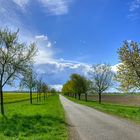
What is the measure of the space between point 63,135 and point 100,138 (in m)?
2.18

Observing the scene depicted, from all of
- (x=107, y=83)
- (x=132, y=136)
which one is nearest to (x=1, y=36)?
(x=132, y=136)

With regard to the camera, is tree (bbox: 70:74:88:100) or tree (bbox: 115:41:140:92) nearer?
tree (bbox: 115:41:140:92)

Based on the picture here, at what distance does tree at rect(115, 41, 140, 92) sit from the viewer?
124 feet

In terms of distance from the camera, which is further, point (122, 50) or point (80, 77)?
point (80, 77)

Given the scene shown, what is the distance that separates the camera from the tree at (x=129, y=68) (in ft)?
124

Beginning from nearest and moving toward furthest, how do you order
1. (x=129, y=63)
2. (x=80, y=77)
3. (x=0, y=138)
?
(x=0, y=138) < (x=129, y=63) < (x=80, y=77)

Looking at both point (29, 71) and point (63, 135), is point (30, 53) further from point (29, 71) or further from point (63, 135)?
point (63, 135)

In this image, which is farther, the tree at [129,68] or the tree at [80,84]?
the tree at [80,84]

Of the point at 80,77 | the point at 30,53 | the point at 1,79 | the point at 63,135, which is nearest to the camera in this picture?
the point at 63,135

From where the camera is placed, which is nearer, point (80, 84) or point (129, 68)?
point (129, 68)

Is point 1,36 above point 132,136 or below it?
above

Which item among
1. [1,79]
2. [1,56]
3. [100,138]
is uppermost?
[1,56]

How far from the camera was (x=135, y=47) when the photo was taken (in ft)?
132

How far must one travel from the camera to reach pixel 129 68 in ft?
126
